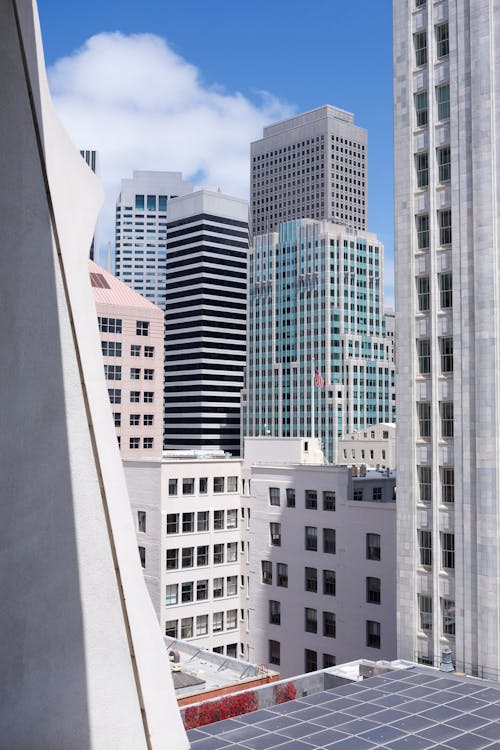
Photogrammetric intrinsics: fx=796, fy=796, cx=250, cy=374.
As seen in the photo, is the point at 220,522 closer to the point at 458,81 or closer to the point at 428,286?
the point at 428,286

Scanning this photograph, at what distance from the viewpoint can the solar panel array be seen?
28.1m

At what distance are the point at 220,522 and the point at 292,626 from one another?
46.5 feet

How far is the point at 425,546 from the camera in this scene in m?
49.5

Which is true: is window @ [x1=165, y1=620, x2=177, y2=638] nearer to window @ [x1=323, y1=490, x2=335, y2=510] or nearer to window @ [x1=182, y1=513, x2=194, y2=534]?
window @ [x1=182, y1=513, x2=194, y2=534]

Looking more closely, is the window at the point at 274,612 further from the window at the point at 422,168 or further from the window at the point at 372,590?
the window at the point at 422,168

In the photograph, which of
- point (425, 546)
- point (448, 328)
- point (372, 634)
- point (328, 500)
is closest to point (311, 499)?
point (328, 500)

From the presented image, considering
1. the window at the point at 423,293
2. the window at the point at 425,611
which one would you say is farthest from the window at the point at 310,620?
the window at the point at 423,293

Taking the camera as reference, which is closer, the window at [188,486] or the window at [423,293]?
the window at [423,293]

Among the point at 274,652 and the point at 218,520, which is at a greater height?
the point at 218,520

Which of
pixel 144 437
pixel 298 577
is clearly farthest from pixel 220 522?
pixel 144 437

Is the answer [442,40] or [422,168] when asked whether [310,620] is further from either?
[442,40]

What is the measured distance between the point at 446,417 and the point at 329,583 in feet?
76.0

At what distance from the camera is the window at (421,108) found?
51500 mm

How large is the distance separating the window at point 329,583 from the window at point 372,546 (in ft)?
14.4
